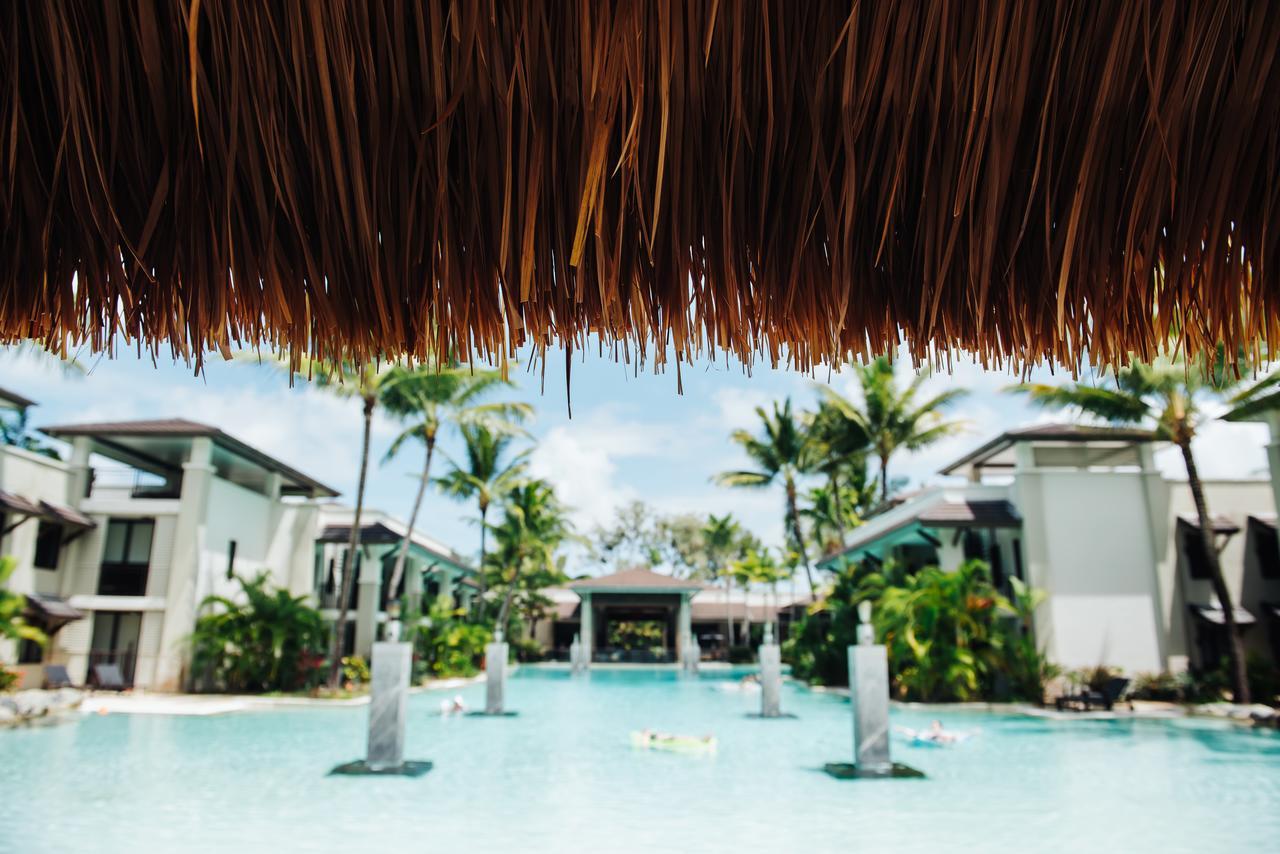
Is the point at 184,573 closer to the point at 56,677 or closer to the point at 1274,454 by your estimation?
the point at 56,677

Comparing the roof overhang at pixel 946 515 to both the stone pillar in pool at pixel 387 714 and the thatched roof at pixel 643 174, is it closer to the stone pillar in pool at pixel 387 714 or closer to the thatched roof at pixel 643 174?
the stone pillar in pool at pixel 387 714

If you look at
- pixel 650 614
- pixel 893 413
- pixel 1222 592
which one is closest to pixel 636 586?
pixel 650 614

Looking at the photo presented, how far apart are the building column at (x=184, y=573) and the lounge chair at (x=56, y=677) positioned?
1634 millimetres

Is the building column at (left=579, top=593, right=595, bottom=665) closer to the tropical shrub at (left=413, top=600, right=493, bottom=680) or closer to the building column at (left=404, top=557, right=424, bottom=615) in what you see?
the building column at (left=404, top=557, right=424, bottom=615)

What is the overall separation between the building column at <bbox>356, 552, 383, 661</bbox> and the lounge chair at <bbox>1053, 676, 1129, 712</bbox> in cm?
1502

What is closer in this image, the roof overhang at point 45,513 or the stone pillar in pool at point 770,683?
the stone pillar in pool at point 770,683

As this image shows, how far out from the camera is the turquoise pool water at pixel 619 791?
7234mm

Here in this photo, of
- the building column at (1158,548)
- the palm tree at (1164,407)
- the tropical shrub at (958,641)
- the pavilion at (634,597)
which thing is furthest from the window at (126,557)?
the building column at (1158,548)

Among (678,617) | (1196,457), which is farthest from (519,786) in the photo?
(678,617)

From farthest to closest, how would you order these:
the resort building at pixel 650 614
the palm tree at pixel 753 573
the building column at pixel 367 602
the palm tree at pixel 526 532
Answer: the palm tree at pixel 753 573 → the resort building at pixel 650 614 → the palm tree at pixel 526 532 → the building column at pixel 367 602

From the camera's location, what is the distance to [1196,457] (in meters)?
16.0

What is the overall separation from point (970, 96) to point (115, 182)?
1.76 meters

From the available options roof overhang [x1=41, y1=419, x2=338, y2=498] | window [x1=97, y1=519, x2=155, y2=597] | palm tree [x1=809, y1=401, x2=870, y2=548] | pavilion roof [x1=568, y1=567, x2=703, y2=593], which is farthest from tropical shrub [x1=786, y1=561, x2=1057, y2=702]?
window [x1=97, y1=519, x2=155, y2=597]

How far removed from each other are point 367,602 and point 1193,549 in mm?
18266
